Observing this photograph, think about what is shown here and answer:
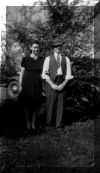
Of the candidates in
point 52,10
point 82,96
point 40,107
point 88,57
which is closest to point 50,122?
point 40,107

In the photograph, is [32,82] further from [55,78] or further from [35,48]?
[35,48]

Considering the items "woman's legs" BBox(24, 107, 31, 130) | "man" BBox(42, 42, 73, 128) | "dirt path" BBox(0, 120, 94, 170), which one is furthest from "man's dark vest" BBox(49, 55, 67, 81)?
"dirt path" BBox(0, 120, 94, 170)

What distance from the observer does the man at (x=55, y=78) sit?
337 cm

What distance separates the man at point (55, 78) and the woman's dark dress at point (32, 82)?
0.25ft

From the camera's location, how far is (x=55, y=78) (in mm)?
3379

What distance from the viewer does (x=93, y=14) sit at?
3.45 metres

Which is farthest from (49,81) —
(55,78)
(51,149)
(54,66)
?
(51,149)

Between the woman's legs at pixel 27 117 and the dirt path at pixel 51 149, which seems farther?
the woman's legs at pixel 27 117

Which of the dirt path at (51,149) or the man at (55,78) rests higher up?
the man at (55,78)

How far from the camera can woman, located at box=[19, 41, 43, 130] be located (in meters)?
3.35

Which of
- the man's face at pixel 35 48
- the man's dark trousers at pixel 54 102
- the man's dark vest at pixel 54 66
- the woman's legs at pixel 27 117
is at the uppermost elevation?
the man's face at pixel 35 48

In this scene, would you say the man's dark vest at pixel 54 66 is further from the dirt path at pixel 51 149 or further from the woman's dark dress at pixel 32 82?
the dirt path at pixel 51 149

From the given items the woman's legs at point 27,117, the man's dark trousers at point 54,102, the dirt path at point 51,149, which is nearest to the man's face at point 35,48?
the man's dark trousers at point 54,102

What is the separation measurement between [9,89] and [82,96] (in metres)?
0.82
